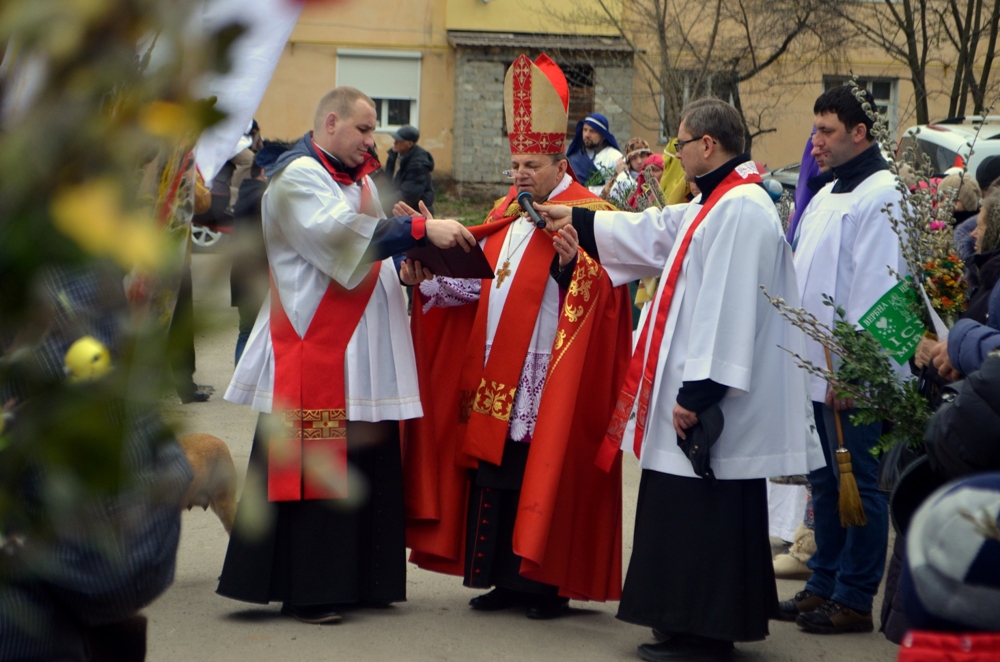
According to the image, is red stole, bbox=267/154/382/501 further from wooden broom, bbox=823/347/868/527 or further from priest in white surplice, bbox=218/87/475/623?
wooden broom, bbox=823/347/868/527

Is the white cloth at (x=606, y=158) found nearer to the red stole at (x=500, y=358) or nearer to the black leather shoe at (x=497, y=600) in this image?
the red stole at (x=500, y=358)

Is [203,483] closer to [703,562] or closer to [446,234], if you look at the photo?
[446,234]

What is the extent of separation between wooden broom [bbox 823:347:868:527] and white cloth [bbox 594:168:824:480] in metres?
0.31

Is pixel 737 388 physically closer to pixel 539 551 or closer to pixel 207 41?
pixel 539 551

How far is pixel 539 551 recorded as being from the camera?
14.1ft

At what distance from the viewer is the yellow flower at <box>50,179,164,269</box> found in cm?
63

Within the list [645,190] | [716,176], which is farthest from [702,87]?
[716,176]

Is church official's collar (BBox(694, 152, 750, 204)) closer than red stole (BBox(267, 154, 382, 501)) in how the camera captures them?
Yes

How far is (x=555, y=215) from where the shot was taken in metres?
4.45

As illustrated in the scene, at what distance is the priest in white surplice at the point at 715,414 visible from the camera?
3869mm

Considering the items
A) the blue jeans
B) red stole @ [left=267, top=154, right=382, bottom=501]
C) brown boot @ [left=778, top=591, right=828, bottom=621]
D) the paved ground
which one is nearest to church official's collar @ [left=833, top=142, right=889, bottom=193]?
the blue jeans

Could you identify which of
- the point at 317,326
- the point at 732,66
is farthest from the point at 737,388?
the point at 732,66

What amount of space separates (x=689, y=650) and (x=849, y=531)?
2.91 feet

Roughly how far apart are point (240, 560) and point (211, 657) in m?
0.42
